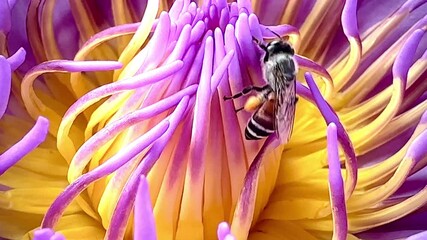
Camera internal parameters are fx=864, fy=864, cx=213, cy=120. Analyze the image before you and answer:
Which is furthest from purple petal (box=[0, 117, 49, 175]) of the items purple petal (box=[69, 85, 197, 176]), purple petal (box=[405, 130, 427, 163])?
purple petal (box=[405, 130, 427, 163])

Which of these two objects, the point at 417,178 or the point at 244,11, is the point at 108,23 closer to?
the point at 244,11

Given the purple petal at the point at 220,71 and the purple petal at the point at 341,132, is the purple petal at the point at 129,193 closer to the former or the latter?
the purple petal at the point at 220,71

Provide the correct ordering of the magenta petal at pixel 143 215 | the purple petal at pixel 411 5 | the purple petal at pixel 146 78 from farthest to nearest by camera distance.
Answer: the purple petal at pixel 411 5, the purple petal at pixel 146 78, the magenta petal at pixel 143 215

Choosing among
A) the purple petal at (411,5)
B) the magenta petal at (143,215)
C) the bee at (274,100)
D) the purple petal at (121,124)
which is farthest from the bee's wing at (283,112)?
the purple petal at (411,5)

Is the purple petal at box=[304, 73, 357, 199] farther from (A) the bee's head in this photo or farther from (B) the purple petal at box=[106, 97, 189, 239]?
(B) the purple petal at box=[106, 97, 189, 239]

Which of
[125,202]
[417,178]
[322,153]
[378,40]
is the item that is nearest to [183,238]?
[125,202]

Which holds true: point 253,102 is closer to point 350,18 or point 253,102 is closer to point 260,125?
point 260,125

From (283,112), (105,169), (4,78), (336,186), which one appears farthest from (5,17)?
(336,186)
